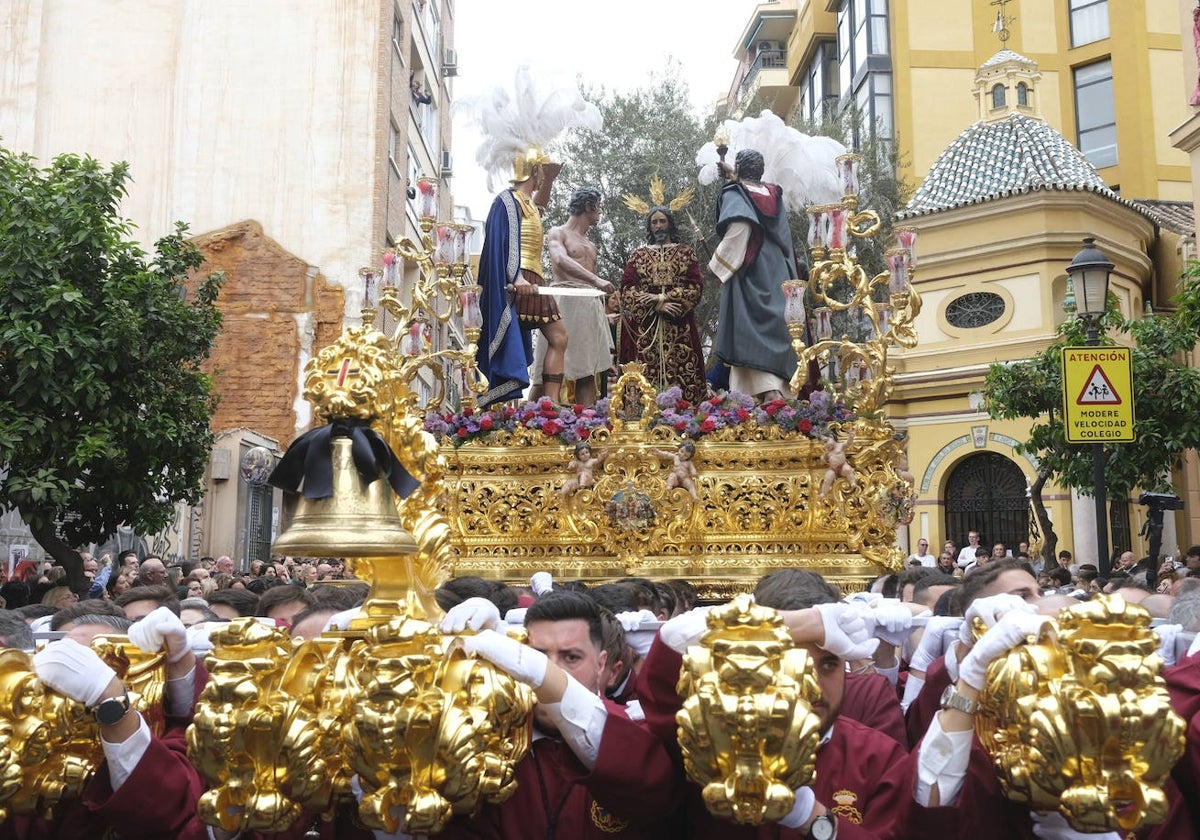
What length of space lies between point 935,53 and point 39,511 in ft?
78.7

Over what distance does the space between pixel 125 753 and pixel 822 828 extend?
66.1 inches

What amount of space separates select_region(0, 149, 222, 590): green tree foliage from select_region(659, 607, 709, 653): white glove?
29.6ft

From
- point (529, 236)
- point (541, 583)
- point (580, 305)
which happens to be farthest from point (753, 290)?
point (541, 583)

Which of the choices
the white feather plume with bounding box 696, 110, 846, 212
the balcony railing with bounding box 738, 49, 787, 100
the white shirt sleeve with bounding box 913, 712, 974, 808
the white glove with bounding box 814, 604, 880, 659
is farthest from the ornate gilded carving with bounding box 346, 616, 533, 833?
the balcony railing with bounding box 738, 49, 787, 100

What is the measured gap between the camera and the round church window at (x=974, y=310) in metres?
23.0

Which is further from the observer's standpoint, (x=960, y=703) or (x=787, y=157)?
(x=787, y=157)

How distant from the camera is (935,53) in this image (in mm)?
28375

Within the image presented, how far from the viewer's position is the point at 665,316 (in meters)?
9.13

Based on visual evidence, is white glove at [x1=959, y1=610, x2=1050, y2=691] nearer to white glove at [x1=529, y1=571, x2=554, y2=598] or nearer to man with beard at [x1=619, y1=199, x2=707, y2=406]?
white glove at [x1=529, y1=571, x2=554, y2=598]

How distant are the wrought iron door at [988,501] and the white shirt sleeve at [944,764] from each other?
2019 cm

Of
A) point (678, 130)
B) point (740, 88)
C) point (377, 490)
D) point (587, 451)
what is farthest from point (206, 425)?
point (740, 88)

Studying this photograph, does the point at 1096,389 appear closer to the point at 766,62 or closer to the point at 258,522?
the point at 258,522

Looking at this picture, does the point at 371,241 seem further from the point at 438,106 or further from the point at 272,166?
the point at 438,106

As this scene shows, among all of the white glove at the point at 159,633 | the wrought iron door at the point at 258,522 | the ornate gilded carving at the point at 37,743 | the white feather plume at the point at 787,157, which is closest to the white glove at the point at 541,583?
the white feather plume at the point at 787,157
